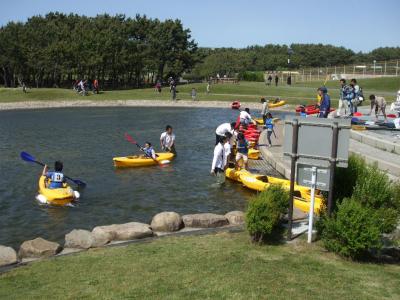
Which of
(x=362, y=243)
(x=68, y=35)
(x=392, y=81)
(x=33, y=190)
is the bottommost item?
(x=33, y=190)

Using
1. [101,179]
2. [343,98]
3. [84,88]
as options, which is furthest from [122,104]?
[101,179]

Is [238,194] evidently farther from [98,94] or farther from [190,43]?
[190,43]

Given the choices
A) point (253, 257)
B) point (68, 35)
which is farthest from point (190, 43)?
point (253, 257)

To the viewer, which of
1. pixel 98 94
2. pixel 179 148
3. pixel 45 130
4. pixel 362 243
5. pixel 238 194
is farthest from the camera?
pixel 98 94

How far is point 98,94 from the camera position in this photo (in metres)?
57.0

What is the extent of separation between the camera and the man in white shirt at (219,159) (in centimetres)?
1683

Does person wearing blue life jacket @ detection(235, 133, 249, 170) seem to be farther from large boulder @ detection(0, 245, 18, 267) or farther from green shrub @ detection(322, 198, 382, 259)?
large boulder @ detection(0, 245, 18, 267)

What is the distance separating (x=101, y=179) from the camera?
18953 millimetres

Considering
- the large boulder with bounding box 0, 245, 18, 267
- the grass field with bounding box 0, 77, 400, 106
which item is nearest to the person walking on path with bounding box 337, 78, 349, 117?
the large boulder with bounding box 0, 245, 18, 267

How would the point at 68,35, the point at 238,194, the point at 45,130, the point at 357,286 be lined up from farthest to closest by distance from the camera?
the point at 68,35
the point at 45,130
the point at 238,194
the point at 357,286

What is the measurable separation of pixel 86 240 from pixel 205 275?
11.6 ft

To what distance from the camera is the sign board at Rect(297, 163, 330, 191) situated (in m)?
9.44

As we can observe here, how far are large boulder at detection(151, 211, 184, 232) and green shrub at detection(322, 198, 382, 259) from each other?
12.3 feet

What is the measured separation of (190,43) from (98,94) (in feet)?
87.9
